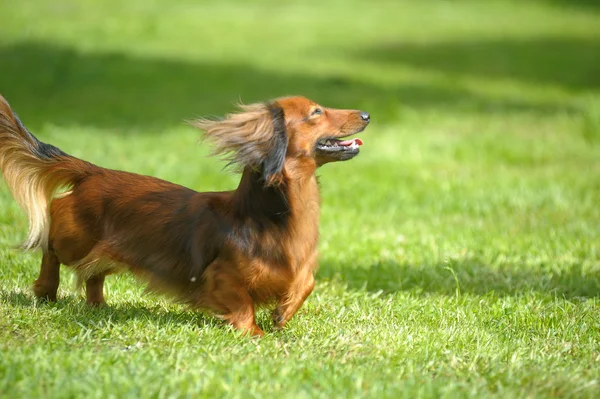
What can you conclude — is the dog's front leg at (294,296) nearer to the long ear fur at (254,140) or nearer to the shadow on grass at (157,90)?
the long ear fur at (254,140)

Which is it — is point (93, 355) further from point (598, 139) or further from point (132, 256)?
point (598, 139)

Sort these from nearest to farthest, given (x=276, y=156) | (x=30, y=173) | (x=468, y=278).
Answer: (x=276, y=156) < (x=30, y=173) < (x=468, y=278)

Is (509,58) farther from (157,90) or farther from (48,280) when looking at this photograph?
(48,280)

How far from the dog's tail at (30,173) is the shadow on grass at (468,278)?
2.25 metres

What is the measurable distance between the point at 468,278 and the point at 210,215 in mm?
2465

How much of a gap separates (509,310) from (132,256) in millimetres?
2405

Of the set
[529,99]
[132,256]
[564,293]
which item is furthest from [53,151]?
[529,99]

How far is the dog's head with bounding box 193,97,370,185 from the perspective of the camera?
4844mm

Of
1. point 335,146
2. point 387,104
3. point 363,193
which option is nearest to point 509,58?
point 387,104

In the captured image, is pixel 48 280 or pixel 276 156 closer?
pixel 276 156

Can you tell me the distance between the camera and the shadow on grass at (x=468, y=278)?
21.3 feet

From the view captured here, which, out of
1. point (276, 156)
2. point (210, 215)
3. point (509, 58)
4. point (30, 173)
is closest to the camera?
point (276, 156)

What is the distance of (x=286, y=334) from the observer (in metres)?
5.07

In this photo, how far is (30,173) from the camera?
213 inches
